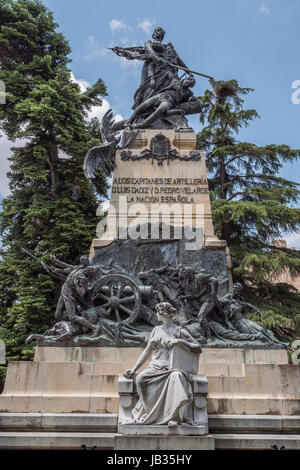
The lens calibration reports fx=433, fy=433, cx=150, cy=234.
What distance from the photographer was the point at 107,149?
11086 mm

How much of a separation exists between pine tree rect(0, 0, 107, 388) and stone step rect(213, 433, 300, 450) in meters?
Answer: 10.7

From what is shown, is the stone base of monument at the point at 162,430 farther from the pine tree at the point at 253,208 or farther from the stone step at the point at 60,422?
the pine tree at the point at 253,208

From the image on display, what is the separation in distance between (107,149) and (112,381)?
5890 mm

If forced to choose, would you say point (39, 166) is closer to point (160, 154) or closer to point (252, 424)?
point (160, 154)

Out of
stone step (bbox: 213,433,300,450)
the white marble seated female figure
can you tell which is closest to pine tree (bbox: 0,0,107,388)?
the white marble seated female figure

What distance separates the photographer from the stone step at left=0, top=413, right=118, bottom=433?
6.96 m

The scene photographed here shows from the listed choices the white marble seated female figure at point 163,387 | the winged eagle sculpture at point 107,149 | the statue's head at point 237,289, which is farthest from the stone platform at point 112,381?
the winged eagle sculpture at point 107,149

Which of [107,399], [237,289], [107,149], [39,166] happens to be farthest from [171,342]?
[39,166]

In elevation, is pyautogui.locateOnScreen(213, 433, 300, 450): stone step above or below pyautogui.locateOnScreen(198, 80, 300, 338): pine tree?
below

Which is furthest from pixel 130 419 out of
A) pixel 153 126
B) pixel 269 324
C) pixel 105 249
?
pixel 269 324

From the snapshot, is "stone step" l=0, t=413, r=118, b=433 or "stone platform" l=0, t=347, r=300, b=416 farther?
"stone platform" l=0, t=347, r=300, b=416

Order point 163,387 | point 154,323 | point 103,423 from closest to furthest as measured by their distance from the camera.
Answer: point 163,387 → point 103,423 → point 154,323

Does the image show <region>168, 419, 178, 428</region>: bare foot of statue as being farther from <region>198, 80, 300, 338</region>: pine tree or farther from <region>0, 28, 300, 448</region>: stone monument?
<region>198, 80, 300, 338</region>: pine tree
